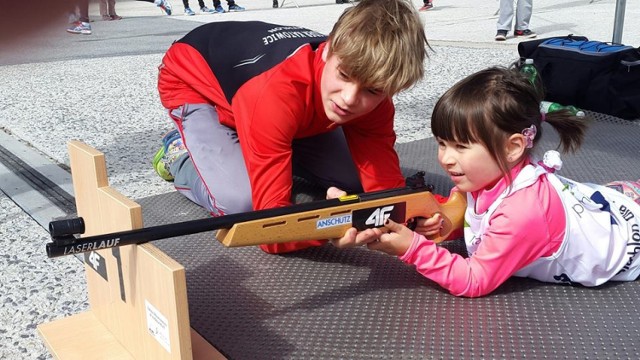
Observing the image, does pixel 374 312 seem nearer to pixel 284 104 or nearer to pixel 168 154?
pixel 284 104

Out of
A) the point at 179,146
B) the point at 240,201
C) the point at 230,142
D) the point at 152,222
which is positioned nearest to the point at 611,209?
the point at 240,201

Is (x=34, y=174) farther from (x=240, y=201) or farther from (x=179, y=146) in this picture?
(x=240, y=201)

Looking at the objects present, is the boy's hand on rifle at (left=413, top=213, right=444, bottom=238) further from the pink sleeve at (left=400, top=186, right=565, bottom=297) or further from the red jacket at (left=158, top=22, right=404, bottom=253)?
the red jacket at (left=158, top=22, right=404, bottom=253)

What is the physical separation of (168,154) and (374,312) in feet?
4.65

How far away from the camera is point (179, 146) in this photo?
2729 mm

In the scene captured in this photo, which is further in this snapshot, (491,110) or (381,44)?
(381,44)

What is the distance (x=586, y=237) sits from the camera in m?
1.70

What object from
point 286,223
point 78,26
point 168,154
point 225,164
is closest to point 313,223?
point 286,223

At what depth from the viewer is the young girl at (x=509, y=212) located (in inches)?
64.0

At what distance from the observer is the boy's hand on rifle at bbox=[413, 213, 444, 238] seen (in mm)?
1885

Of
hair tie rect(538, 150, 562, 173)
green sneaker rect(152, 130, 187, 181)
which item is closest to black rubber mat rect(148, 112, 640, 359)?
hair tie rect(538, 150, 562, 173)

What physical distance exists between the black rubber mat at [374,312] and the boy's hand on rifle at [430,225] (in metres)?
0.11

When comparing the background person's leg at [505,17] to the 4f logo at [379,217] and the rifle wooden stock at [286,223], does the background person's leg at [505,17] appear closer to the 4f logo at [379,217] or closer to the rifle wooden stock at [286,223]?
the rifle wooden stock at [286,223]

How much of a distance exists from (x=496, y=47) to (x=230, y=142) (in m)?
4.20
